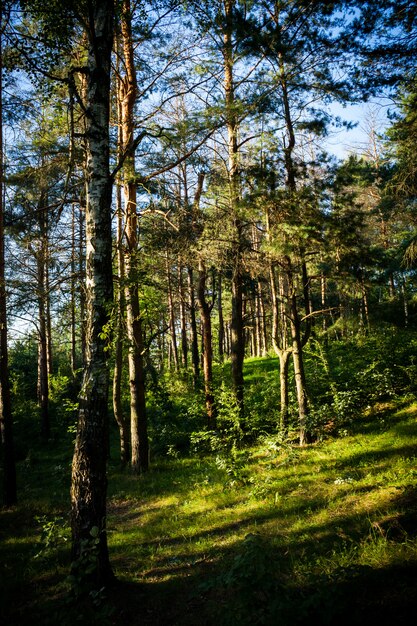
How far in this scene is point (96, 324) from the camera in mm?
4426

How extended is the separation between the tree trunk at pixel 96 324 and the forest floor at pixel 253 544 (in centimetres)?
29

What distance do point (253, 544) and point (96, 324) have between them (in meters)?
2.97

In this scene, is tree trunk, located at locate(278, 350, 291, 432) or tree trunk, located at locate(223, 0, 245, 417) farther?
tree trunk, located at locate(278, 350, 291, 432)

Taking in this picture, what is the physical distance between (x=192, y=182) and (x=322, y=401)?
9.88 meters

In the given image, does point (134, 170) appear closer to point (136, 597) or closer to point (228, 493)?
point (228, 493)

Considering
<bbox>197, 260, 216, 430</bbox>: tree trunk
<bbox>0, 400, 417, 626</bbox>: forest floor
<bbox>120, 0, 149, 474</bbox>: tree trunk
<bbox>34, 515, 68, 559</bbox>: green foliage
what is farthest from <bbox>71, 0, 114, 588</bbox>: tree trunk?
<bbox>197, 260, 216, 430</bbox>: tree trunk

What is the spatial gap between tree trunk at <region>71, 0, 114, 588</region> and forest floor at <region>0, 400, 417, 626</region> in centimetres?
29

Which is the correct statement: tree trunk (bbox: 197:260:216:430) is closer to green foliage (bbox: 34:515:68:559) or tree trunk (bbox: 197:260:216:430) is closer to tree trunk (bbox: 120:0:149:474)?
tree trunk (bbox: 120:0:149:474)

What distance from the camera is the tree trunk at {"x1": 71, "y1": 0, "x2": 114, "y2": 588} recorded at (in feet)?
13.8

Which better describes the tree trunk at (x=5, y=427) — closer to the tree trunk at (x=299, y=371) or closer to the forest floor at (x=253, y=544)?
the forest floor at (x=253, y=544)

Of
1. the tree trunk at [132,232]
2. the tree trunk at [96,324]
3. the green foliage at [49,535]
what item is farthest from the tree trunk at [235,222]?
the green foliage at [49,535]

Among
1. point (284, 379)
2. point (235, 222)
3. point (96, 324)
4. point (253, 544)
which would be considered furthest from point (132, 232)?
point (253, 544)

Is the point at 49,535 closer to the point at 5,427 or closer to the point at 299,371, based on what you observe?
the point at 5,427

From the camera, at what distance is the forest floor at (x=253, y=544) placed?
2.86 meters
